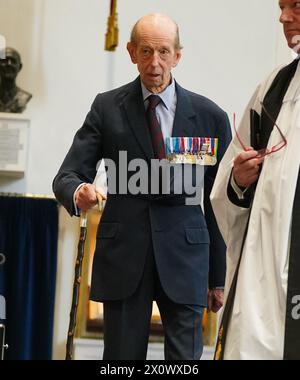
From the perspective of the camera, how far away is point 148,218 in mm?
3990

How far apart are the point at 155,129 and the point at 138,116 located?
0.09m

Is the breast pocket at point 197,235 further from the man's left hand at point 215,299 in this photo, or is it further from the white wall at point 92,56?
the white wall at point 92,56

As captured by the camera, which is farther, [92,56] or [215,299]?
[92,56]

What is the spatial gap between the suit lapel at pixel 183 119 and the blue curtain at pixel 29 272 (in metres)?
2.98

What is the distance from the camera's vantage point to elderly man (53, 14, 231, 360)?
12.9 ft

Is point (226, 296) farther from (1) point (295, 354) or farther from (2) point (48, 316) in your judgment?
(2) point (48, 316)

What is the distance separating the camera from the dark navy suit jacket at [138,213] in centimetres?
395

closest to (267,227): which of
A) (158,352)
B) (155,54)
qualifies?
(155,54)

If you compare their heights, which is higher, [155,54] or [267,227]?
[155,54]

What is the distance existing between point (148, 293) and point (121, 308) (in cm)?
13

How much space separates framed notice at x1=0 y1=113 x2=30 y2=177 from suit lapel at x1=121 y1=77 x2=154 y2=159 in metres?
2.84

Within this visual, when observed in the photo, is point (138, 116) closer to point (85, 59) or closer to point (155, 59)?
point (155, 59)

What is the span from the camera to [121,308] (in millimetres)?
3928

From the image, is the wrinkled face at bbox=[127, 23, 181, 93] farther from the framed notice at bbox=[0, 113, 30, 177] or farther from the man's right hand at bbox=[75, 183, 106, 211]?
the framed notice at bbox=[0, 113, 30, 177]
